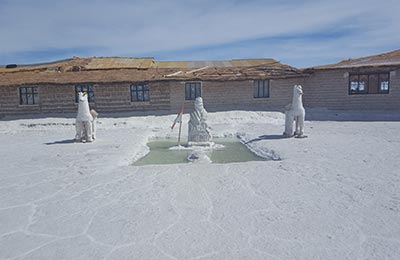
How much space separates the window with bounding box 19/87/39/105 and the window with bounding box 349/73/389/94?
21.3 m

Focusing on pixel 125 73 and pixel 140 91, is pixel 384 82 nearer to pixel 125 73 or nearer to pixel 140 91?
pixel 140 91

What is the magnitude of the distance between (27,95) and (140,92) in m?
7.82

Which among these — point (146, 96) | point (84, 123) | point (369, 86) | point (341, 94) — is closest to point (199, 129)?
point (84, 123)

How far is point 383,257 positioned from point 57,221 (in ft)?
13.8

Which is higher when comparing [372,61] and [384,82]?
[372,61]

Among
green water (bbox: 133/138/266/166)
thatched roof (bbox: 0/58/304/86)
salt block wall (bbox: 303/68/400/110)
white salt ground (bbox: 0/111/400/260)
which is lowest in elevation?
green water (bbox: 133/138/266/166)

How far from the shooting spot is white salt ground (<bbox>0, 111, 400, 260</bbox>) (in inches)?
142

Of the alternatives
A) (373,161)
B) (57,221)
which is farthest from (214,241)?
(373,161)

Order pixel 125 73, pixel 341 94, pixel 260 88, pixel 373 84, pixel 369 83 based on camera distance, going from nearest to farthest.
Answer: pixel 373 84
pixel 369 83
pixel 341 94
pixel 260 88
pixel 125 73

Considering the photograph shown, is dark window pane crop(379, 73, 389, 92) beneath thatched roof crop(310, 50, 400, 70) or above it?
beneath

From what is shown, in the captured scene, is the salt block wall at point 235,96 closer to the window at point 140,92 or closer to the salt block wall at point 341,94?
the salt block wall at point 341,94

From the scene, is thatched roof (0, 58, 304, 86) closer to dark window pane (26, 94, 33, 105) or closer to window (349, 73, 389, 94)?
dark window pane (26, 94, 33, 105)

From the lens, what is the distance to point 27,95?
21031mm

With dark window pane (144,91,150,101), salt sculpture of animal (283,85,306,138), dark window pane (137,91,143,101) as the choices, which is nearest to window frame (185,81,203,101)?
dark window pane (144,91,150,101)
